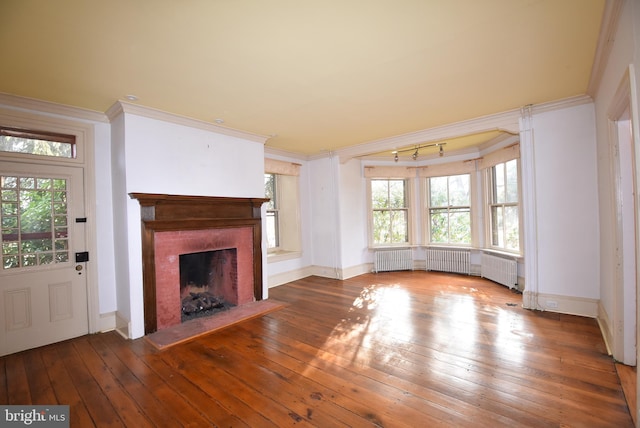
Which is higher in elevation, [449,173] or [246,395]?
[449,173]

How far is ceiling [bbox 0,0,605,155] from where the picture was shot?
1862mm

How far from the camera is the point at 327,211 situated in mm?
6086

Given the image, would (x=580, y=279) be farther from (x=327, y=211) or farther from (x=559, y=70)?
(x=327, y=211)

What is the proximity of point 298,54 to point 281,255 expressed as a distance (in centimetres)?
408

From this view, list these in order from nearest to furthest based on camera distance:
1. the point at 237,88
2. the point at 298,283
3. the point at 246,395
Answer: the point at 246,395
the point at 237,88
the point at 298,283

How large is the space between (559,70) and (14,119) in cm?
568

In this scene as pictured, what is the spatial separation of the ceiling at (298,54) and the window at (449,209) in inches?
112

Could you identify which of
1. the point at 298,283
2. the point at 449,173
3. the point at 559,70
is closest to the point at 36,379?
the point at 298,283

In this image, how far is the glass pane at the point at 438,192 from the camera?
6469 mm

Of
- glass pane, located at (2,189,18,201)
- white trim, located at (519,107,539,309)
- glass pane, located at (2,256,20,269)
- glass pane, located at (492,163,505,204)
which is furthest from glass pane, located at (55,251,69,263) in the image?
glass pane, located at (492,163,505,204)

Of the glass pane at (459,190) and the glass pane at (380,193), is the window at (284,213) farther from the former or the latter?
the glass pane at (459,190)

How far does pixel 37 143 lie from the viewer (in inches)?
125

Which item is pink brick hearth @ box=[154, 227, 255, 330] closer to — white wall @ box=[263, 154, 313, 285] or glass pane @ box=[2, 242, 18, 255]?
glass pane @ box=[2, 242, 18, 255]

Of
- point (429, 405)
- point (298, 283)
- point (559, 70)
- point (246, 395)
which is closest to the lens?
point (429, 405)
